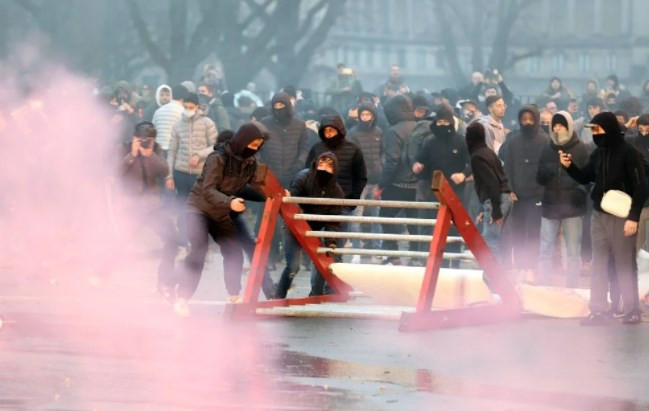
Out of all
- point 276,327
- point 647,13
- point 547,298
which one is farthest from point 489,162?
point 647,13

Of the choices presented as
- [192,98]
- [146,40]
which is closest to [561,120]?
[192,98]

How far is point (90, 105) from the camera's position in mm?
27516

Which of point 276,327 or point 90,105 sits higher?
point 276,327

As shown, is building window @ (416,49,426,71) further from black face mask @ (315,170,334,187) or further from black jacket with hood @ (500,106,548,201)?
black face mask @ (315,170,334,187)

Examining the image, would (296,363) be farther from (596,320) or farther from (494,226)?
(494,226)

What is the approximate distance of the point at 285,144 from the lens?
72.6 feet

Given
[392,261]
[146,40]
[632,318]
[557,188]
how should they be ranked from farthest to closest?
1. [146,40]
2. [392,261]
3. [557,188]
4. [632,318]

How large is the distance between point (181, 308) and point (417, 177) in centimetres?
585

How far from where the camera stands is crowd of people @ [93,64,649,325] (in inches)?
647

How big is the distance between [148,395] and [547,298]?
16.8 ft

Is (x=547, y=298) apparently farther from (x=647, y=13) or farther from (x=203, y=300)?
(x=647, y=13)

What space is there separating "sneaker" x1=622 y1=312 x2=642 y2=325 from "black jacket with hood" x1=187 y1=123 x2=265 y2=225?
2928mm

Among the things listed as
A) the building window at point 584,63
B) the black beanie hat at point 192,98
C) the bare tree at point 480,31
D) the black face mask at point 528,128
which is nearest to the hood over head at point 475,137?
the black face mask at point 528,128

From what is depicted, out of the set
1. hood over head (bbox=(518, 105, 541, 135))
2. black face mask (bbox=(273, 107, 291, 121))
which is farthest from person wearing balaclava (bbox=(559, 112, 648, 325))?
black face mask (bbox=(273, 107, 291, 121))
